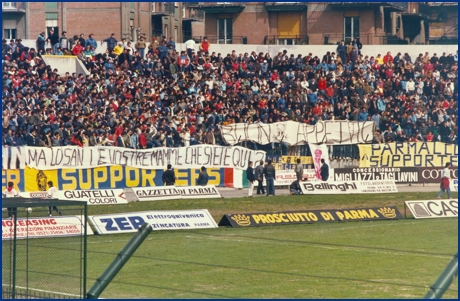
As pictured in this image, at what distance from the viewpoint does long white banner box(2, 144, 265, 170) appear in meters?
36.7

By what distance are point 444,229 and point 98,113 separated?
64.7 ft

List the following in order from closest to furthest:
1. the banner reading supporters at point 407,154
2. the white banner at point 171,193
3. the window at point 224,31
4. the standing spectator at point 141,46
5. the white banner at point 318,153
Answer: the white banner at point 171,193 < the white banner at point 318,153 < the banner reading supporters at point 407,154 < the standing spectator at point 141,46 < the window at point 224,31

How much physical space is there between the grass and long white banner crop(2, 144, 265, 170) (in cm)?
558

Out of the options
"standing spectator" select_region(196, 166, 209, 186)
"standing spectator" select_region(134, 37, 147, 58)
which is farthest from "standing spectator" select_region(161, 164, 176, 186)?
"standing spectator" select_region(134, 37, 147, 58)

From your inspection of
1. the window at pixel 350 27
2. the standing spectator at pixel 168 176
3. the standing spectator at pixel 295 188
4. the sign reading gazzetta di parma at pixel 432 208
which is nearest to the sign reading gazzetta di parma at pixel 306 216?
the sign reading gazzetta di parma at pixel 432 208

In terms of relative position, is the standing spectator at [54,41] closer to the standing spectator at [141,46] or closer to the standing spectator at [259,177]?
the standing spectator at [141,46]

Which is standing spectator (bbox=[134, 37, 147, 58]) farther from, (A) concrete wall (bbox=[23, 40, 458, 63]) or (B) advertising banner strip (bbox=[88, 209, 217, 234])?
(B) advertising banner strip (bbox=[88, 209, 217, 234])

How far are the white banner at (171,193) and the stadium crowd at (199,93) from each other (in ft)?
19.7

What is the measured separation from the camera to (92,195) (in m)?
31.9

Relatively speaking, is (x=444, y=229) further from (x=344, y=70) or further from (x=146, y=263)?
(x=344, y=70)

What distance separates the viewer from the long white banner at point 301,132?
141ft

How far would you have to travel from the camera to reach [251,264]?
20.8 meters

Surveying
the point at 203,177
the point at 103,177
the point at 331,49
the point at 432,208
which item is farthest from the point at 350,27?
the point at 432,208

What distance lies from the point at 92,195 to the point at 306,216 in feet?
25.9
